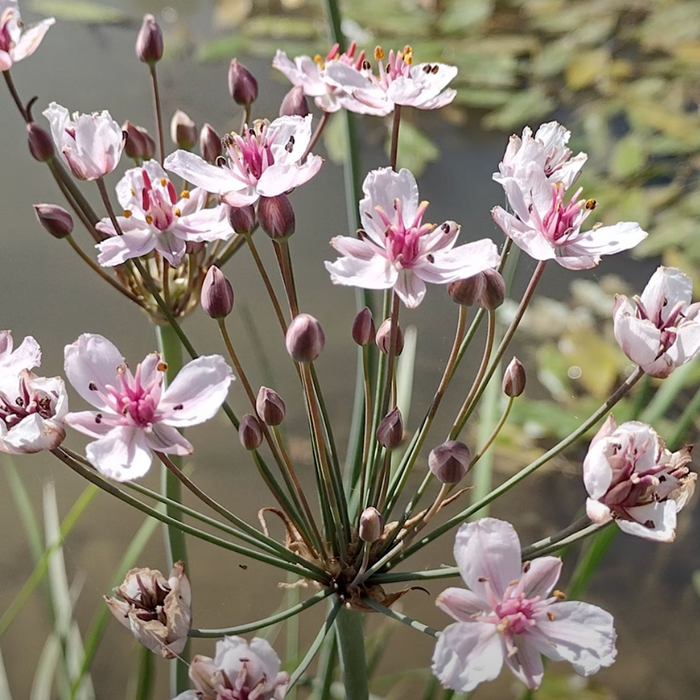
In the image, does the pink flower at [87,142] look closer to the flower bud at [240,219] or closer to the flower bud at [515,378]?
the flower bud at [240,219]

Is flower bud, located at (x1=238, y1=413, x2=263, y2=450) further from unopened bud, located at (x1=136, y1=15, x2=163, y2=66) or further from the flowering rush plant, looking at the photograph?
unopened bud, located at (x1=136, y1=15, x2=163, y2=66)

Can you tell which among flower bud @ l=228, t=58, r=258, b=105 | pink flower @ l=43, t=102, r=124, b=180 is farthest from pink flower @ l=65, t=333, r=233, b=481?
flower bud @ l=228, t=58, r=258, b=105

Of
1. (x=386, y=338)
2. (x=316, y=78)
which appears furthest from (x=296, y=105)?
(x=386, y=338)

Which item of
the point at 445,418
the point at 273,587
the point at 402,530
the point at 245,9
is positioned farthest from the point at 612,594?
the point at 245,9

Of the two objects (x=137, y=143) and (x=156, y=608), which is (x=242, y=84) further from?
(x=156, y=608)

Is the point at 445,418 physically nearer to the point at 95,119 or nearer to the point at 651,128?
the point at 95,119
